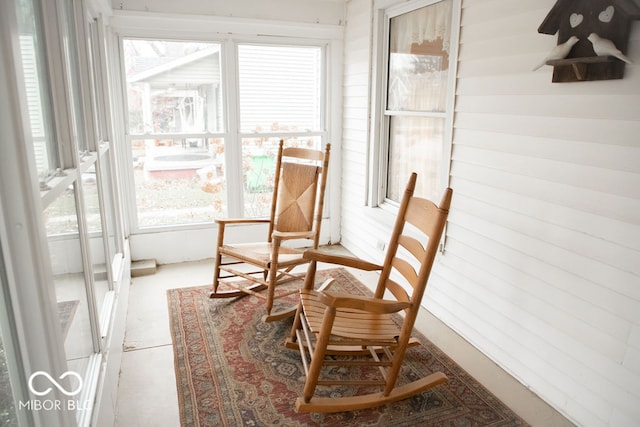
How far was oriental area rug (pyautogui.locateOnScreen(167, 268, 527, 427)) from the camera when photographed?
199cm

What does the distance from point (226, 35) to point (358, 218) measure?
197 centimetres

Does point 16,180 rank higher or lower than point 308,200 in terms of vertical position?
higher

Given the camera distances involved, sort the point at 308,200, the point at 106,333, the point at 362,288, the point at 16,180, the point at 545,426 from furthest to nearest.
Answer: the point at 362,288 → the point at 308,200 → the point at 106,333 → the point at 545,426 → the point at 16,180

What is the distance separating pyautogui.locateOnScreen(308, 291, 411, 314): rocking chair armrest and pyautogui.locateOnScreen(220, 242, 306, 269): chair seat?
3.19 ft

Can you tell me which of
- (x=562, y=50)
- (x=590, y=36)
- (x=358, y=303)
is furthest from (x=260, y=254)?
→ (x=590, y=36)

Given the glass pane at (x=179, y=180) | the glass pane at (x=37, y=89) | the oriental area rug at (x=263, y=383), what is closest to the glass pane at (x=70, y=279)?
the glass pane at (x=37, y=89)

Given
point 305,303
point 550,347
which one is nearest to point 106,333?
point 305,303

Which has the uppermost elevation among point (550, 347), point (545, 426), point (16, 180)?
point (16, 180)

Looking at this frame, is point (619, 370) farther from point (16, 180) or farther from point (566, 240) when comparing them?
point (16, 180)

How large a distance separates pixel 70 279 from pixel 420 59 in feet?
8.20

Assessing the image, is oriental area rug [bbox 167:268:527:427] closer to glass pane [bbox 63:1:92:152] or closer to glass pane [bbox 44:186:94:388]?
glass pane [bbox 44:186:94:388]

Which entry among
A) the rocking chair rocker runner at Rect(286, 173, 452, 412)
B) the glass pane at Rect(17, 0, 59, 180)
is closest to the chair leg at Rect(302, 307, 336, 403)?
the rocking chair rocker runner at Rect(286, 173, 452, 412)

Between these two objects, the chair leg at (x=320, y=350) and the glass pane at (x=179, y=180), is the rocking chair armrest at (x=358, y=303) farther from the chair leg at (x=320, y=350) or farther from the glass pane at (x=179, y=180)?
the glass pane at (x=179, y=180)

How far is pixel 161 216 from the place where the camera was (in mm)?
3930
